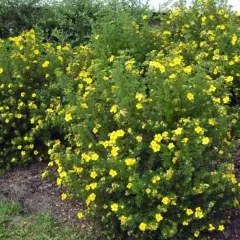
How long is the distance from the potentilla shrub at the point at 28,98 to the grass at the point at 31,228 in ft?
1.87

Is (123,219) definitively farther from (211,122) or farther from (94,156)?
(211,122)

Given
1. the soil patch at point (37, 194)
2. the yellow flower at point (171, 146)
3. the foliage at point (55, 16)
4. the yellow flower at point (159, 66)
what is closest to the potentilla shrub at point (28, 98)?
the soil patch at point (37, 194)

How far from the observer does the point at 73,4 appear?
6844mm

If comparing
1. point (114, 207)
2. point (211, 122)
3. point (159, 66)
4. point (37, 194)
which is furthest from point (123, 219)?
point (37, 194)

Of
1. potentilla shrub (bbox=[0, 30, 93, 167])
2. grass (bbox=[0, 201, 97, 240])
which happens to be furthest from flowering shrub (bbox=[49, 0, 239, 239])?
potentilla shrub (bbox=[0, 30, 93, 167])

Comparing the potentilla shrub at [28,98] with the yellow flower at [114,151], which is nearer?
the yellow flower at [114,151]

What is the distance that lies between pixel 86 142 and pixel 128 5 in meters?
3.29

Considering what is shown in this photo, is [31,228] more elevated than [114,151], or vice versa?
[114,151]

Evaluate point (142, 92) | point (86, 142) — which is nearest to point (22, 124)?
point (86, 142)

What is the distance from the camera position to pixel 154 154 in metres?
3.44

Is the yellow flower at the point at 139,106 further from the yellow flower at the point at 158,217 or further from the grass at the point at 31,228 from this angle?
the grass at the point at 31,228

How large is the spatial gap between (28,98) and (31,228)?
1.21 m

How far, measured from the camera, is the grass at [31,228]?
12.3 feet

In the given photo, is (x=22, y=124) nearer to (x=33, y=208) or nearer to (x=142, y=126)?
(x=33, y=208)
